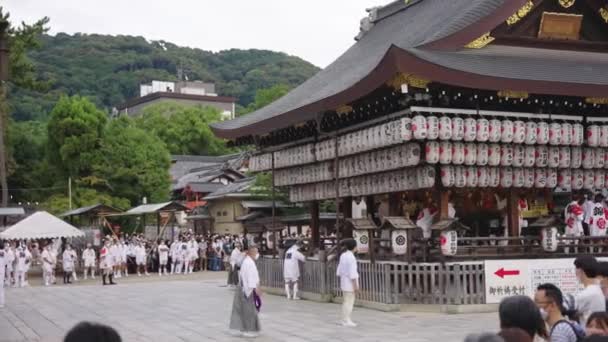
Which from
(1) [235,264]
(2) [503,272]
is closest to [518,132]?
(2) [503,272]

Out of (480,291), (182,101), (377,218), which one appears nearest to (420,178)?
(480,291)

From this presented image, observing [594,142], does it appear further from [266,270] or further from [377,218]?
[266,270]

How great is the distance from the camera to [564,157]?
18250mm

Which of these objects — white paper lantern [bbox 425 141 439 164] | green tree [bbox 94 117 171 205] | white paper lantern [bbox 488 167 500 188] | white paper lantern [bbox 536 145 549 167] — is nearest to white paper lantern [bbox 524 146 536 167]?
white paper lantern [bbox 536 145 549 167]

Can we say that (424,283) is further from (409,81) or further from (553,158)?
(553,158)

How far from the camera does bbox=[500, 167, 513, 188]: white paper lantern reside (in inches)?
707

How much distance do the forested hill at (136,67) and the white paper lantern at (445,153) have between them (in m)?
75.2

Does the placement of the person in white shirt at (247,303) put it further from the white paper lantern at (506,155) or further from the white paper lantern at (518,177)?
the white paper lantern at (518,177)

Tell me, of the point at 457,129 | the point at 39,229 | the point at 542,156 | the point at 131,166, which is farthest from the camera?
the point at 131,166

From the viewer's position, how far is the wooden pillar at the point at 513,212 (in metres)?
18.6

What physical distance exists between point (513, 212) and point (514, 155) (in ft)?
5.75

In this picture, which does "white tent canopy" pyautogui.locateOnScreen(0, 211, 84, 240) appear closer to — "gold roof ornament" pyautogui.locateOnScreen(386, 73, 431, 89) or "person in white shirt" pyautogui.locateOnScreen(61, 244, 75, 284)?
"person in white shirt" pyautogui.locateOnScreen(61, 244, 75, 284)

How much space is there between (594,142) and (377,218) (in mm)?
7704

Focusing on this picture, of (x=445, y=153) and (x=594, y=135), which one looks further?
(x=594, y=135)
